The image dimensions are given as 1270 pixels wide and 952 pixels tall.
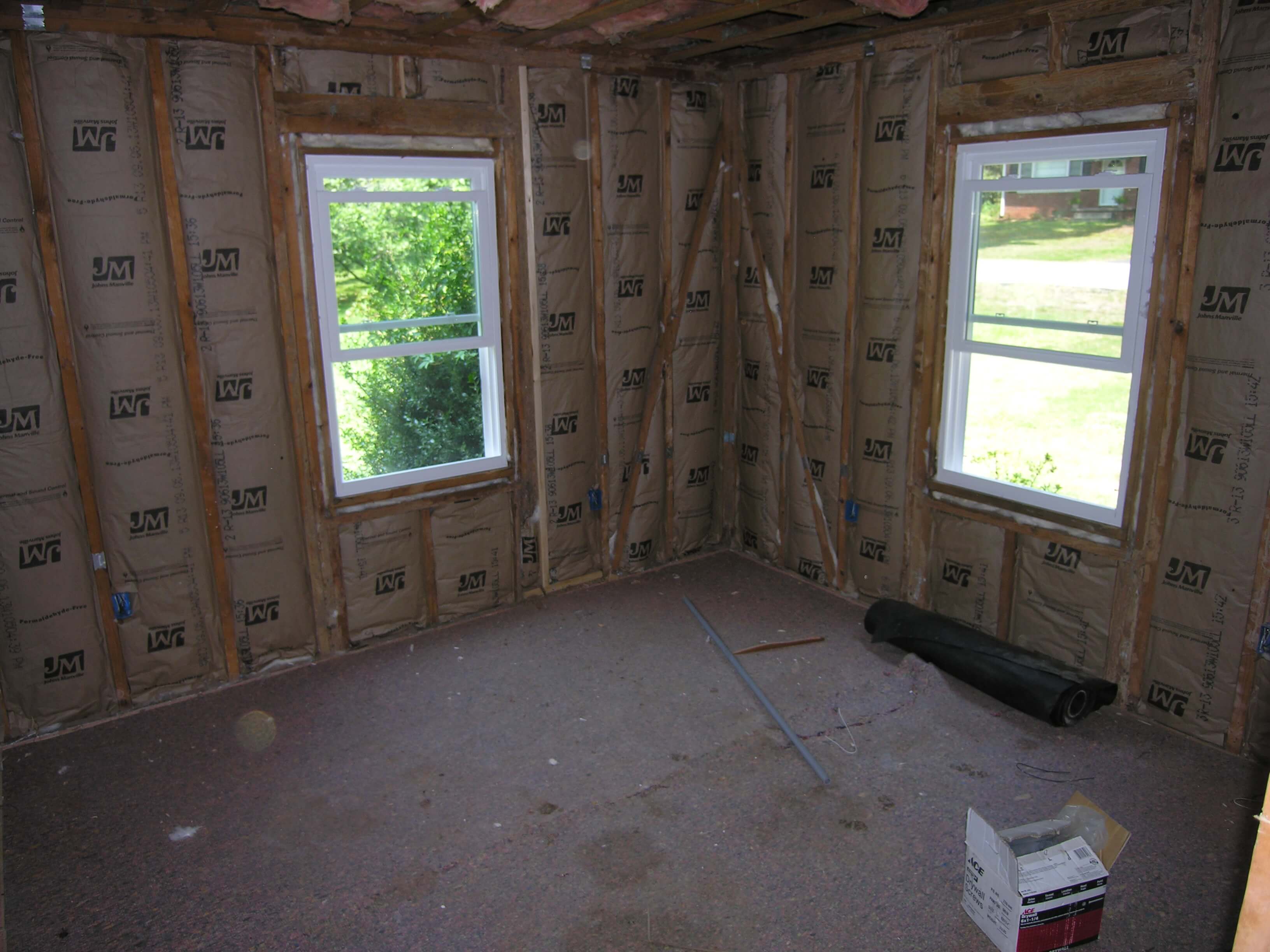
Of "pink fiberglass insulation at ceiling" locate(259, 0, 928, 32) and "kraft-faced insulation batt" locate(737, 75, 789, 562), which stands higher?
"pink fiberglass insulation at ceiling" locate(259, 0, 928, 32)

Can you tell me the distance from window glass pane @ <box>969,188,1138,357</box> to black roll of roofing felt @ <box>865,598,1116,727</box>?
4.72 feet

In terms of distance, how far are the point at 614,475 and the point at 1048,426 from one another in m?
2.53

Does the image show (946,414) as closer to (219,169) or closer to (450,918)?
(450,918)

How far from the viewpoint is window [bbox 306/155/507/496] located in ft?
14.5

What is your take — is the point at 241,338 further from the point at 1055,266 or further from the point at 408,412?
the point at 1055,266

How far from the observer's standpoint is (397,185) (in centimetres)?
457

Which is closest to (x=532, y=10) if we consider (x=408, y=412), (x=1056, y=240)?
(x=408, y=412)

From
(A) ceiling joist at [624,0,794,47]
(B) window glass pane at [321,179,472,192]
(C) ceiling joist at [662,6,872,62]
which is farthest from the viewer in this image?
(B) window glass pane at [321,179,472,192]

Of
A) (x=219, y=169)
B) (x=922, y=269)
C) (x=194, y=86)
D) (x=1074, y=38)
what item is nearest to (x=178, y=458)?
(x=219, y=169)

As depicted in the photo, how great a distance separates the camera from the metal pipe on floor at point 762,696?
361 centimetres

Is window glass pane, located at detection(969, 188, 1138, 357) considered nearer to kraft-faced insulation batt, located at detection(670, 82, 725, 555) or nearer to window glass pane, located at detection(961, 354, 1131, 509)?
window glass pane, located at detection(961, 354, 1131, 509)

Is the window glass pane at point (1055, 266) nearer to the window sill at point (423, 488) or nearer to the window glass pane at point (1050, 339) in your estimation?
the window glass pane at point (1050, 339)

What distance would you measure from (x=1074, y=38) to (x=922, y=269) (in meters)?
1.21

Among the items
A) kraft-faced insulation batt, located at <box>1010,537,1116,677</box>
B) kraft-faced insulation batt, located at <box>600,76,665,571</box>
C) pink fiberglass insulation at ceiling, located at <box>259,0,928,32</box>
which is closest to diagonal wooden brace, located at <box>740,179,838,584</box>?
kraft-faced insulation batt, located at <box>600,76,665,571</box>
